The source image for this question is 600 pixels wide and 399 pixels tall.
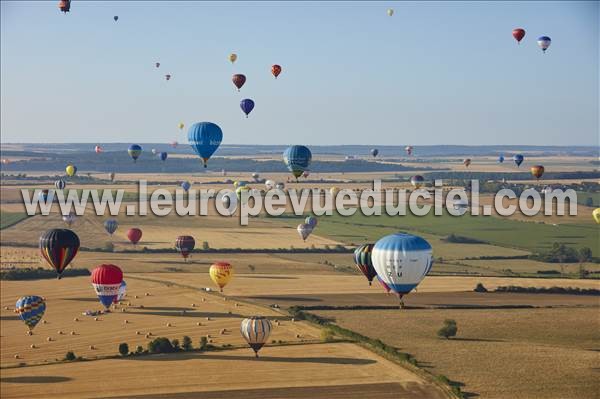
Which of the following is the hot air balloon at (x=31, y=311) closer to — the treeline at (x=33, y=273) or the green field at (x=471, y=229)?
the treeline at (x=33, y=273)

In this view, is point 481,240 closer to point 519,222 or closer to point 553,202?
point 519,222

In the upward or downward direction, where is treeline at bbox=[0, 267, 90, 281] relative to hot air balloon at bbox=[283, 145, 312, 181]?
downward

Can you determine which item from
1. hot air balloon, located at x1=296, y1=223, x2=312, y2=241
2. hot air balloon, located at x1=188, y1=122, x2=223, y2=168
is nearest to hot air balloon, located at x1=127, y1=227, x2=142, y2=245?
hot air balloon, located at x1=296, y1=223, x2=312, y2=241

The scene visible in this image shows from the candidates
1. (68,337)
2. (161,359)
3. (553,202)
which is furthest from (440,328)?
(553,202)

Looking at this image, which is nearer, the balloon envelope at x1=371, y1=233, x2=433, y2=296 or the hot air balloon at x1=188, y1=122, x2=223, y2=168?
the balloon envelope at x1=371, y1=233, x2=433, y2=296

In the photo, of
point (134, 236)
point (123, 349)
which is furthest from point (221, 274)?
point (134, 236)

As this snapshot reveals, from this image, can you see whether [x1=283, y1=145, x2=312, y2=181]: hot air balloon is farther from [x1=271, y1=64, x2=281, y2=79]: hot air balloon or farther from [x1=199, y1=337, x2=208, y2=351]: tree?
[x1=199, y1=337, x2=208, y2=351]: tree
